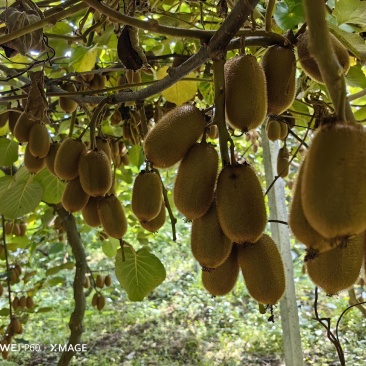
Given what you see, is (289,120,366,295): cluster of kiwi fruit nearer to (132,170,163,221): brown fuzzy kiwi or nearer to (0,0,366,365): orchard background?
(0,0,366,365): orchard background

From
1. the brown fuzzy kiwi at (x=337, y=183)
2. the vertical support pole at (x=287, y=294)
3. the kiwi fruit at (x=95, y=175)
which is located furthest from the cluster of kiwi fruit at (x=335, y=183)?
the vertical support pole at (x=287, y=294)

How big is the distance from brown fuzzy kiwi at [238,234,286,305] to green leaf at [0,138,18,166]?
1046 millimetres

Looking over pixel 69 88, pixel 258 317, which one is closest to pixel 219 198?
pixel 69 88

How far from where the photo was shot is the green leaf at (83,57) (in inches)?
43.4

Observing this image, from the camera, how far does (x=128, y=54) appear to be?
32.5 inches

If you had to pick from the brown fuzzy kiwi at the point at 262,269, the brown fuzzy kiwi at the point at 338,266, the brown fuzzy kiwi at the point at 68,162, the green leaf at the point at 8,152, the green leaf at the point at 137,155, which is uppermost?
the green leaf at the point at 137,155

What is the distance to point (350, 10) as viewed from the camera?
849mm

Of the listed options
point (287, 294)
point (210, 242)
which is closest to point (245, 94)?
point (210, 242)

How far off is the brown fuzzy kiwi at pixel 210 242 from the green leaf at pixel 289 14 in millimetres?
351

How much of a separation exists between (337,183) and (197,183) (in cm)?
24

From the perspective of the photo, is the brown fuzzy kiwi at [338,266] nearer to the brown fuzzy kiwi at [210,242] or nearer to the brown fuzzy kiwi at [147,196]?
the brown fuzzy kiwi at [210,242]

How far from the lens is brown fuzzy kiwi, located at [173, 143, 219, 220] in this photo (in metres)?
0.57

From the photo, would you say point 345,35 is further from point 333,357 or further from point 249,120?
point 333,357

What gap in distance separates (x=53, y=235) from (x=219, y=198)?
274cm
